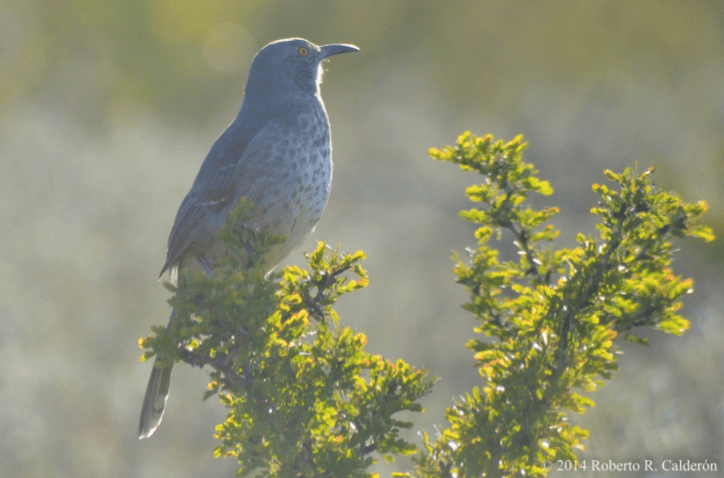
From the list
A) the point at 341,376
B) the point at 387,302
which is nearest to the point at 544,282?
the point at 341,376

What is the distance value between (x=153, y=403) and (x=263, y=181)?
0.81m

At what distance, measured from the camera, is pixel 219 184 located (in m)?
2.54

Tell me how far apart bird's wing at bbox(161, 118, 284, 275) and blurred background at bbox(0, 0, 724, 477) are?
0.85m

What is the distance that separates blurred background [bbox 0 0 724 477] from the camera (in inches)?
155

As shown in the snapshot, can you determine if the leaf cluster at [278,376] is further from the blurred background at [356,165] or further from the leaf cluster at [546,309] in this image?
the blurred background at [356,165]

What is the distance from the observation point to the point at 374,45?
8.52m

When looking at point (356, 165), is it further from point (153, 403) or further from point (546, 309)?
point (546, 309)

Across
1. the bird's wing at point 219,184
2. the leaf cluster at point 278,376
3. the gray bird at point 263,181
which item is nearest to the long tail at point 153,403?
the gray bird at point 263,181

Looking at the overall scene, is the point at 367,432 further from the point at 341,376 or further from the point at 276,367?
the point at 276,367

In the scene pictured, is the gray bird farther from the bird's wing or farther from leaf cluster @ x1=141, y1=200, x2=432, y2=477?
leaf cluster @ x1=141, y1=200, x2=432, y2=477

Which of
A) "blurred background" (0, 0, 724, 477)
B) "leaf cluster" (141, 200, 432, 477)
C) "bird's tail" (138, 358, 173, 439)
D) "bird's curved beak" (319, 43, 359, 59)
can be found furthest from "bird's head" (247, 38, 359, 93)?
"leaf cluster" (141, 200, 432, 477)

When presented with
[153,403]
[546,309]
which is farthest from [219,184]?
[546,309]

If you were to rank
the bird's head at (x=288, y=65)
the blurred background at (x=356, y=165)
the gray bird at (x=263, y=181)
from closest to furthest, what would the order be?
the gray bird at (x=263, y=181), the bird's head at (x=288, y=65), the blurred background at (x=356, y=165)

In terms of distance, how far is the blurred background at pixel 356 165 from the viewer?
155 inches
